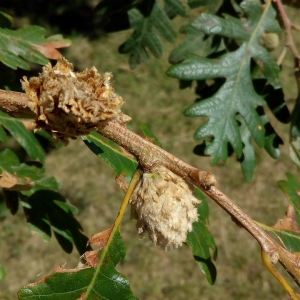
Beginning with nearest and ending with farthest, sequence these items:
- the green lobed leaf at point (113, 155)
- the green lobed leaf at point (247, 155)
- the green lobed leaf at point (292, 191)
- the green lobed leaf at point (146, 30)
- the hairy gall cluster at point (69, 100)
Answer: the hairy gall cluster at point (69, 100) → the green lobed leaf at point (113, 155) → the green lobed leaf at point (292, 191) → the green lobed leaf at point (247, 155) → the green lobed leaf at point (146, 30)

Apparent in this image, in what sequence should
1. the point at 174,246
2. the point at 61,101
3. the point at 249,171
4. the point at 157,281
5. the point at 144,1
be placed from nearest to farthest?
the point at 61,101 → the point at 174,246 → the point at 249,171 → the point at 144,1 → the point at 157,281

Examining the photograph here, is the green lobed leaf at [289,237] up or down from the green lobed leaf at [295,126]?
up

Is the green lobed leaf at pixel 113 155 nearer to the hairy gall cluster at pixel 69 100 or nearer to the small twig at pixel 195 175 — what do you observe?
the small twig at pixel 195 175

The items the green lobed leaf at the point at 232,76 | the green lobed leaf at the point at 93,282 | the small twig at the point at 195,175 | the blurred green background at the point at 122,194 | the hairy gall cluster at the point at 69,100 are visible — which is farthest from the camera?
the blurred green background at the point at 122,194

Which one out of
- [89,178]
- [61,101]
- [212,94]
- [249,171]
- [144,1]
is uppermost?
Answer: [61,101]

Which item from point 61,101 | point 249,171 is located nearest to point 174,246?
point 61,101

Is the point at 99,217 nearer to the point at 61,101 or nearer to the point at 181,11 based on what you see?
the point at 181,11

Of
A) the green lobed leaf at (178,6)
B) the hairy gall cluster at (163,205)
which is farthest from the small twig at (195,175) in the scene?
the green lobed leaf at (178,6)

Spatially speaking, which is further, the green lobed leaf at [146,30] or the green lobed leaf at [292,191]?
the green lobed leaf at [146,30]
